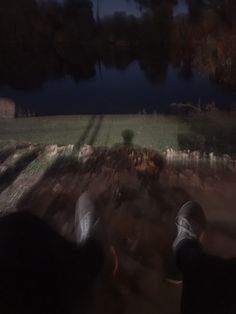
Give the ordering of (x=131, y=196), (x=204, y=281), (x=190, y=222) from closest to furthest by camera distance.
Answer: (x=204, y=281) → (x=190, y=222) → (x=131, y=196)

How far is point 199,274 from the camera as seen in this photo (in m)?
1.79

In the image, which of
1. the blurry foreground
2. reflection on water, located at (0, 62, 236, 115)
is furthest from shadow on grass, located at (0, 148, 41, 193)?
reflection on water, located at (0, 62, 236, 115)

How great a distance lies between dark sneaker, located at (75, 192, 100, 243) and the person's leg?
0.44 metres

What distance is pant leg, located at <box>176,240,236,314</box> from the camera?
1.65m

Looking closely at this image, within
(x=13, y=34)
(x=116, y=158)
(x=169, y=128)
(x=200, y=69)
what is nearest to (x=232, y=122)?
(x=169, y=128)

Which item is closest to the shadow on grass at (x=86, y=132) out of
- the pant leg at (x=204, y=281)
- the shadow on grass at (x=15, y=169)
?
the shadow on grass at (x=15, y=169)

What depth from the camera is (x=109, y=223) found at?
2.18 metres

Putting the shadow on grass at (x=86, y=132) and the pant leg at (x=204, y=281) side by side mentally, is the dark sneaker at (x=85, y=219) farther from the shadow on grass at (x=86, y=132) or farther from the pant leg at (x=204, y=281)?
the shadow on grass at (x=86, y=132)

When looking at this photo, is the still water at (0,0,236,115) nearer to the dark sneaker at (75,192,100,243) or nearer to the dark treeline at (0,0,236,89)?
the dark treeline at (0,0,236,89)

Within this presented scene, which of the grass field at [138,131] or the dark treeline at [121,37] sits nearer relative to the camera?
the grass field at [138,131]

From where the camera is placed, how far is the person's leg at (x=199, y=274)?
1656mm

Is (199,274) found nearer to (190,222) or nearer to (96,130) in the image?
(190,222)

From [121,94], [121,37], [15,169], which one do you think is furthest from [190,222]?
[121,37]

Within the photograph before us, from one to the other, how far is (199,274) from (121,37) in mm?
2537
